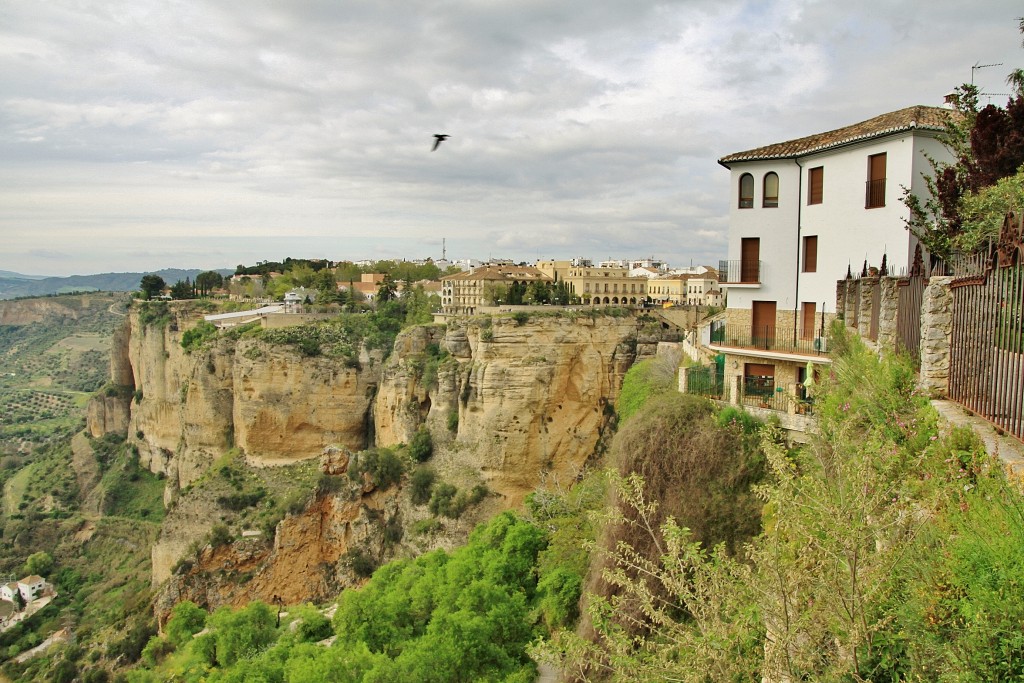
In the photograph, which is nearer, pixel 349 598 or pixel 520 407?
pixel 349 598

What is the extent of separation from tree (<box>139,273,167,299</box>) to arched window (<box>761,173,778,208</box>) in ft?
175

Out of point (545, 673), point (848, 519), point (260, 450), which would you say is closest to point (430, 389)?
point (260, 450)

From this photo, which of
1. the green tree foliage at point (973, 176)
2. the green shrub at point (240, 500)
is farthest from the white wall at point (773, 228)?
the green shrub at point (240, 500)

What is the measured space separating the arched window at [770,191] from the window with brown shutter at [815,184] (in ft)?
2.45

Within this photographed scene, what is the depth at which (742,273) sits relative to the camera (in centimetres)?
1489

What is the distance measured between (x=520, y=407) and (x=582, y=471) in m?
3.18

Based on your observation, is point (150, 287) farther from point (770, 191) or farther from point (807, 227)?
point (807, 227)

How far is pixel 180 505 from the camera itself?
28.2 metres

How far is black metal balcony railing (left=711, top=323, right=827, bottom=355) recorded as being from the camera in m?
12.8

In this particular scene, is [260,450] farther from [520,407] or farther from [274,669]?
[274,669]

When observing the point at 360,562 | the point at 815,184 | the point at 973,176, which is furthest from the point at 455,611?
the point at 360,562

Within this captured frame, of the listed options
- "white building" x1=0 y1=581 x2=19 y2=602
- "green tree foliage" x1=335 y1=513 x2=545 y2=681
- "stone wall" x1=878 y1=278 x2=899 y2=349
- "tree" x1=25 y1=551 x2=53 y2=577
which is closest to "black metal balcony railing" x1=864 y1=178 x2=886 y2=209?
"stone wall" x1=878 y1=278 x2=899 y2=349

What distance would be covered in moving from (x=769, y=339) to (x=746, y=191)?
10.8 ft

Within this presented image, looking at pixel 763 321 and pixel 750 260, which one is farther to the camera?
pixel 750 260
